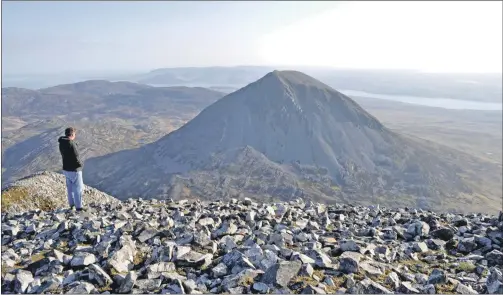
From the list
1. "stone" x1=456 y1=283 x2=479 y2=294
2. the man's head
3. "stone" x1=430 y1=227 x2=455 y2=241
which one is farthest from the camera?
the man's head

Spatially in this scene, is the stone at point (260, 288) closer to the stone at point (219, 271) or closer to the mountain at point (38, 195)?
the stone at point (219, 271)

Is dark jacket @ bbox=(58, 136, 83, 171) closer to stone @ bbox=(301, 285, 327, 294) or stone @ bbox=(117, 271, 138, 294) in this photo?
stone @ bbox=(117, 271, 138, 294)

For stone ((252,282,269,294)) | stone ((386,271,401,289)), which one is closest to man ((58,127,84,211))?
stone ((252,282,269,294))

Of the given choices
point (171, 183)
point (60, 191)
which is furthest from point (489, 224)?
point (171, 183)

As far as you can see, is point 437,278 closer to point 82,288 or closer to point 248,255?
point 248,255

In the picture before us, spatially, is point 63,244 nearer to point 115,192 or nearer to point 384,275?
point 384,275

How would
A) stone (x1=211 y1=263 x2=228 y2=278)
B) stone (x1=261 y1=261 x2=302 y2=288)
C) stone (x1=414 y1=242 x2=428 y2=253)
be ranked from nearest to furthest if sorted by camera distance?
1. stone (x1=261 y1=261 x2=302 y2=288)
2. stone (x1=211 y1=263 x2=228 y2=278)
3. stone (x1=414 y1=242 x2=428 y2=253)

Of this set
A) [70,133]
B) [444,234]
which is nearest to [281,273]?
[444,234]
